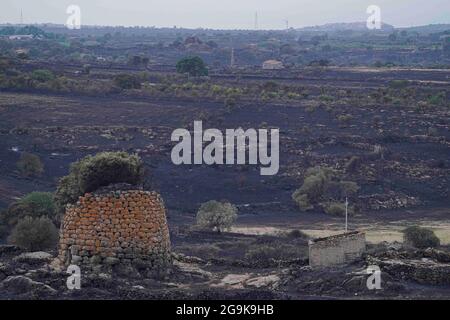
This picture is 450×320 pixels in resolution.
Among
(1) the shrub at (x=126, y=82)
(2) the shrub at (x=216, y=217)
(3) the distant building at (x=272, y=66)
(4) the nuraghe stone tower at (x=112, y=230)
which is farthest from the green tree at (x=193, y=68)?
(4) the nuraghe stone tower at (x=112, y=230)

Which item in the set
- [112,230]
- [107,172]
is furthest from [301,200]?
[112,230]

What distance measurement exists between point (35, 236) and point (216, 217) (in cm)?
1149

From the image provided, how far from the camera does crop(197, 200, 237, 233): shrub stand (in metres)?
32.4

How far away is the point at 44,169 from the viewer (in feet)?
144

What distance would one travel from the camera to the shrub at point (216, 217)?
3244 centimetres

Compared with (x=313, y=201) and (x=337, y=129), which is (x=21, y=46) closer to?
(x=337, y=129)

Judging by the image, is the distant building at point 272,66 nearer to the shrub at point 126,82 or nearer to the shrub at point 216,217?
the shrub at point 126,82

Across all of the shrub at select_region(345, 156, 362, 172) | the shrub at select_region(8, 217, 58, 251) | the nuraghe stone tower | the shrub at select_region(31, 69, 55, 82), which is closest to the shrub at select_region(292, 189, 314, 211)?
the shrub at select_region(345, 156, 362, 172)

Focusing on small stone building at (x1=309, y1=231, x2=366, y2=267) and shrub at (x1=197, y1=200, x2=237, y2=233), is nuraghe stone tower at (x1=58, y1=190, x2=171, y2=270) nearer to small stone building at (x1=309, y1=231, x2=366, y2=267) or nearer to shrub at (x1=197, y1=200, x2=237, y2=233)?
small stone building at (x1=309, y1=231, x2=366, y2=267)

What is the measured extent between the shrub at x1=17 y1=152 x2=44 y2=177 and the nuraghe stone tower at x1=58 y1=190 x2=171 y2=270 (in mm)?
25406

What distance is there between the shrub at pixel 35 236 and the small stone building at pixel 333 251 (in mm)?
5758

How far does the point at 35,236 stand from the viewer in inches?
848
